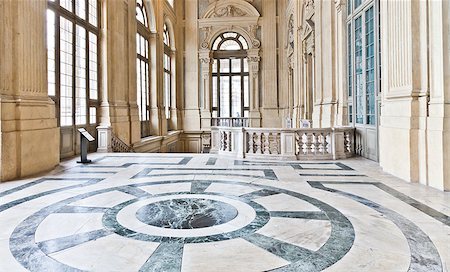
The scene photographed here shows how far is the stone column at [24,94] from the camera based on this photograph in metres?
5.43

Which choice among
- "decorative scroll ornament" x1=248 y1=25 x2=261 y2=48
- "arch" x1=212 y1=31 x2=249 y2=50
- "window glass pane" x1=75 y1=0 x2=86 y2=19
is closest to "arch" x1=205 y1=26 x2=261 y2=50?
"decorative scroll ornament" x1=248 y1=25 x2=261 y2=48

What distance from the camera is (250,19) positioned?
17.7m

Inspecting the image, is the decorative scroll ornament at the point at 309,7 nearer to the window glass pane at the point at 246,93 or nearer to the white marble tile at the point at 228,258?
the window glass pane at the point at 246,93

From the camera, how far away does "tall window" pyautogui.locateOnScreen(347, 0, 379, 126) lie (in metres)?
7.15

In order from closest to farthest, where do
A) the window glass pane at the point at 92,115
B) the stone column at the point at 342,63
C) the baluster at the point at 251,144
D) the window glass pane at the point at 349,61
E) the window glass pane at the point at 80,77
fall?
the baluster at the point at 251,144 → the window glass pane at the point at 349,61 → the window glass pane at the point at 80,77 → the stone column at the point at 342,63 → the window glass pane at the point at 92,115

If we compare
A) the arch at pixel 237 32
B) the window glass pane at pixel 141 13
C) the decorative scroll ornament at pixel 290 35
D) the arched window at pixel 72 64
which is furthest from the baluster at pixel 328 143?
the arch at pixel 237 32

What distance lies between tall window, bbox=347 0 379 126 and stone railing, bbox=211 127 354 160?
25.7 inches

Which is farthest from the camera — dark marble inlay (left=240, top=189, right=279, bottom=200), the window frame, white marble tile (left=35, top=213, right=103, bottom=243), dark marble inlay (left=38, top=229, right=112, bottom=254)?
the window frame

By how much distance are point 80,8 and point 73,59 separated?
5.03ft

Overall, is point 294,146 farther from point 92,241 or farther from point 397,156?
point 92,241

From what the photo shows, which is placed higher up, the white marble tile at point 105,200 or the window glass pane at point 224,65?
the window glass pane at point 224,65

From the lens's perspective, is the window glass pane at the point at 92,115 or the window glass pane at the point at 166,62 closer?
the window glass pane at the point at 92,115

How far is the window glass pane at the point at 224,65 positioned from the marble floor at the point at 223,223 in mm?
13632

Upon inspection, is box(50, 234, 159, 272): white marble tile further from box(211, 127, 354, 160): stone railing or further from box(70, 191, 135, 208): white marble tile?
box(211, 127, 354, 160): stone railing
